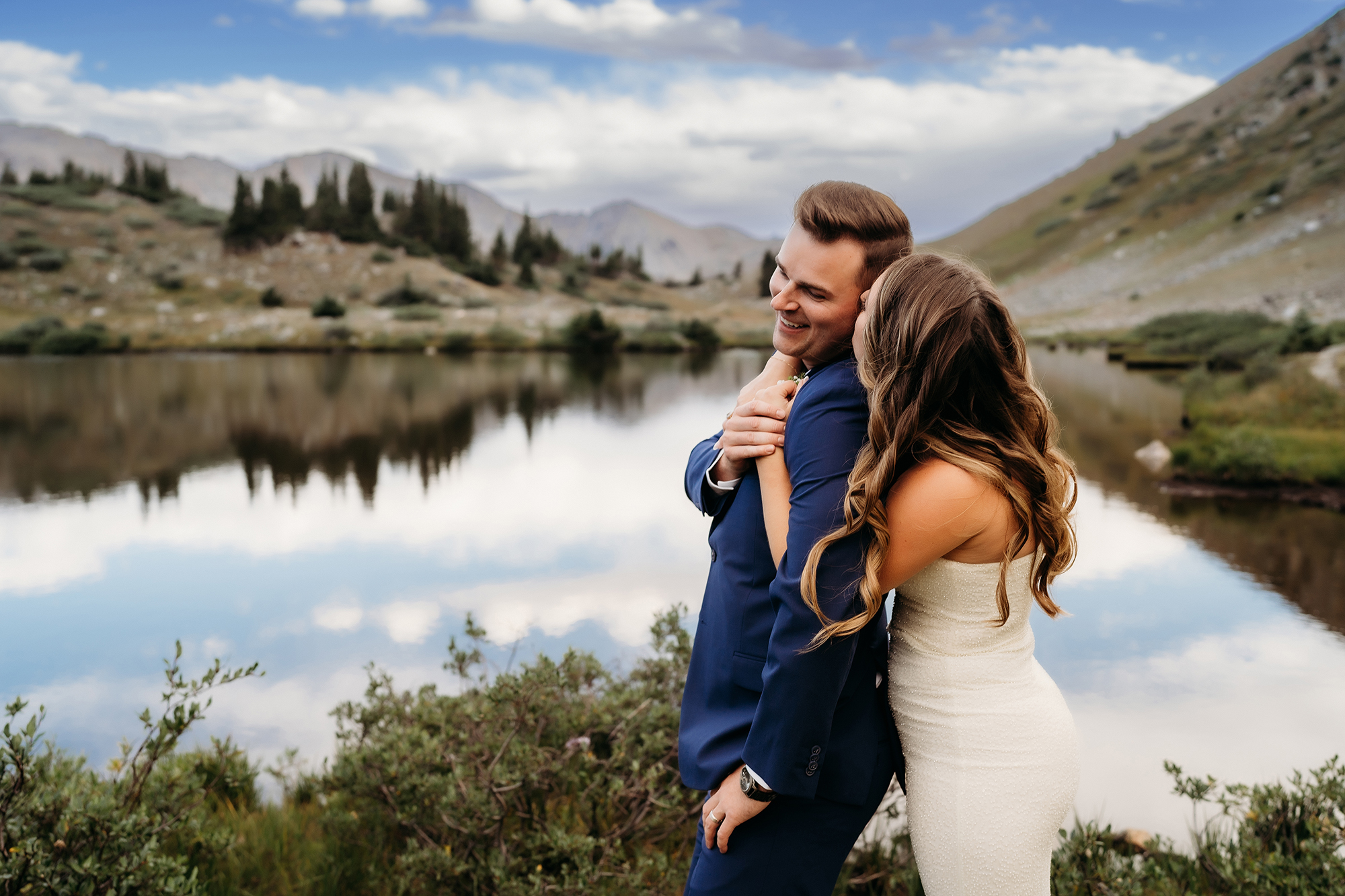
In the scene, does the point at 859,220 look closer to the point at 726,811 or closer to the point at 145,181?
the point at 726,811

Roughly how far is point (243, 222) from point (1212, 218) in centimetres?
6527

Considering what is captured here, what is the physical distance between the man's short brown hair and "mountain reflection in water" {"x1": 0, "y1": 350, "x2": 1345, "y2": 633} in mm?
6844

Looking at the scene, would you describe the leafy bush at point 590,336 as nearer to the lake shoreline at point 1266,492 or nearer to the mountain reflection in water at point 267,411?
the mountain reflection in water at point 267,411

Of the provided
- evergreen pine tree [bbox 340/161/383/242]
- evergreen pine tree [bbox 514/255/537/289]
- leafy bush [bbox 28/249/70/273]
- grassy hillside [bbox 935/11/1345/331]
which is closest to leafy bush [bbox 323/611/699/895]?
grassy hillside [bbox 935/11/1345/331]

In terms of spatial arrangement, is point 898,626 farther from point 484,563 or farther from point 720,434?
point 484,563

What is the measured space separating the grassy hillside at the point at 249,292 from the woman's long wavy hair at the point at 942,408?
3127 centimetres

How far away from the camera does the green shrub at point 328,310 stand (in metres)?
36.5

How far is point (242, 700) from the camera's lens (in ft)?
18.0

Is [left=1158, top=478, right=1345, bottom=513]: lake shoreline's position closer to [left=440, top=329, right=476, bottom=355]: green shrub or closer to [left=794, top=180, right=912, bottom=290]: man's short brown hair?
[left=794, top=180, right=912, bottom=290]: man's short brown hair

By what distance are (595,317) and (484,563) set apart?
A: 84.8 feet

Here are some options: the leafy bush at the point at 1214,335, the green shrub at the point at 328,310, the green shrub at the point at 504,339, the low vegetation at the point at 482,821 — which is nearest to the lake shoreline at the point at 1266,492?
the low vegetation at the point at 482,821

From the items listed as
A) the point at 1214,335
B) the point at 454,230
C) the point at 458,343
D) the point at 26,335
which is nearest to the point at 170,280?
the point at 26,335

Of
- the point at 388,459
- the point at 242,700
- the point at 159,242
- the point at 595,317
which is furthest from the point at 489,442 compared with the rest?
the point at 159,242

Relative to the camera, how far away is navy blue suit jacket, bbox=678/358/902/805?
152 cm
